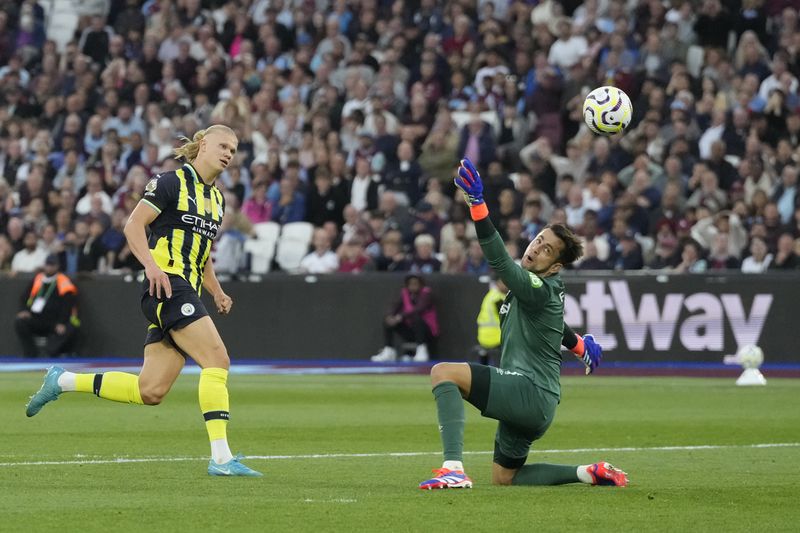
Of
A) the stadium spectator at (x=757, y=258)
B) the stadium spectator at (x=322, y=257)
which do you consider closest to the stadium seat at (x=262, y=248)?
the stadium spectator at (x=322, y=257)

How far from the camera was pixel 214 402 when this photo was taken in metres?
10.2

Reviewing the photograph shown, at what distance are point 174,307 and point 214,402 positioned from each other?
67 centimetres

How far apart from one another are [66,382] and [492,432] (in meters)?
4.74

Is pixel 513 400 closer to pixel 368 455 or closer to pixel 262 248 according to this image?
pixel 368 455

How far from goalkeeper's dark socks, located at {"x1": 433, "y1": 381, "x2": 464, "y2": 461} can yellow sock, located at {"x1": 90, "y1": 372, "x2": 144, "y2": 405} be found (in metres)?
2.31

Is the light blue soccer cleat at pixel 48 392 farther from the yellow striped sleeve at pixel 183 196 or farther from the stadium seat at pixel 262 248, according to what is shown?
the stadium seat at pixel 262 248

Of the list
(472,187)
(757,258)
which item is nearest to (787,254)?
(757,258)

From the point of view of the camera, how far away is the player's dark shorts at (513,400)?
937 cm

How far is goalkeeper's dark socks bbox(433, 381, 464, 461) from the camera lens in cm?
928

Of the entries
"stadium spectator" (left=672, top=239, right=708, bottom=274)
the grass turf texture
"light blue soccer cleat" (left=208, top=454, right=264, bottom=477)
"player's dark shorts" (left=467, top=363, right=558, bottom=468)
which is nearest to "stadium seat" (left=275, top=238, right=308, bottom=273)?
"stadium spectator" (left=672, top=239, right=708, bottom=274)

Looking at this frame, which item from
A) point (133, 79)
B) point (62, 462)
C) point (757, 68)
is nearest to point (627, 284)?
point (757, 68)

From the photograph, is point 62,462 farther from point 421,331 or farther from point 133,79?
point 133,79

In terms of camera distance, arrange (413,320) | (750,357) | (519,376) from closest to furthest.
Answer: (519,376)
(750,357)
(413,320)

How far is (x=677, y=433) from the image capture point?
14062 millimetres
